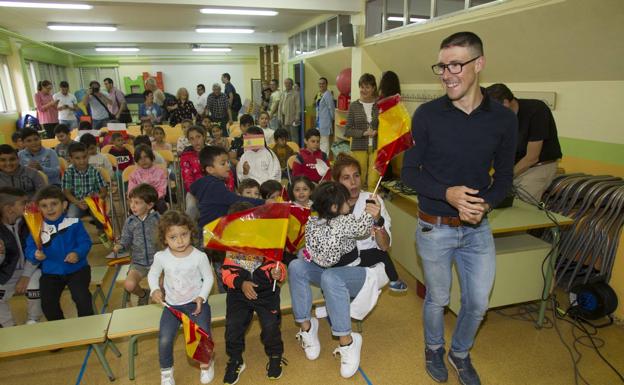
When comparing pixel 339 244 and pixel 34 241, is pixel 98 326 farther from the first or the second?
pixel 339 244

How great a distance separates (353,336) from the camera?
2.38 meters

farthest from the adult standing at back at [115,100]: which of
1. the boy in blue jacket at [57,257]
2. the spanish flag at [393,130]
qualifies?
the spanish flag at [393,130]

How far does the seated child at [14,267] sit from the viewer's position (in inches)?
101

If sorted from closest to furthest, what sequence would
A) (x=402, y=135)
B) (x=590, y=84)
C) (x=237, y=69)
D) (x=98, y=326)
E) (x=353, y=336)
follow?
1. (x=402, y=135)
2. (x=98, y=326)
3. (x=353, y=336)
4. (x=590, y=84)
5. (x=237, y=69)

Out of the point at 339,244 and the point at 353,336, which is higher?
the point at 339,244

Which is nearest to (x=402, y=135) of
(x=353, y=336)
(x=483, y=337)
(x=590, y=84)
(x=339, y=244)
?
(x=339, y=244)

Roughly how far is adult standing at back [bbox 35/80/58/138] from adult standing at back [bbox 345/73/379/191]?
683 centimetres

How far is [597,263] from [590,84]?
5.54ft

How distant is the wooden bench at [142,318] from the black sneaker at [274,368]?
295 mm

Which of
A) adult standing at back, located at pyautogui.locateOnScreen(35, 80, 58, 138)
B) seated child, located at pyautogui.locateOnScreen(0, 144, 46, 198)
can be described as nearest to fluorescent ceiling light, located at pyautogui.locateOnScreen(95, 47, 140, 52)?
adult standing at back, located at pyautogui.locateOnScreen(35, 80, 58, 138)

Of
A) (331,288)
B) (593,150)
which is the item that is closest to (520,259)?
(331,288)

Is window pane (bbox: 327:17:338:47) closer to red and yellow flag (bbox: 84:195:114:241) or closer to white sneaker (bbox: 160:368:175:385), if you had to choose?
red and yellow flag (bbox: 84:195:114:241)

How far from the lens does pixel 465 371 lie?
2180 millimetres

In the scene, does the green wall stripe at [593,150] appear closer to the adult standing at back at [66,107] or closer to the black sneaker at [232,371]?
the black sneaker at [232,371]
